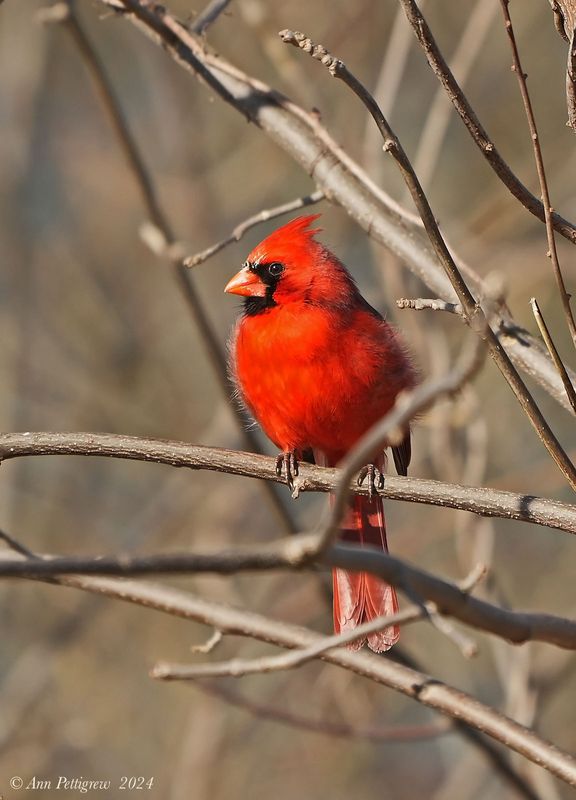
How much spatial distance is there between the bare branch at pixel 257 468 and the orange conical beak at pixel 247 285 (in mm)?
1134

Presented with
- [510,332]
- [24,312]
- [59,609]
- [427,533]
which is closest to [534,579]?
[427,533]

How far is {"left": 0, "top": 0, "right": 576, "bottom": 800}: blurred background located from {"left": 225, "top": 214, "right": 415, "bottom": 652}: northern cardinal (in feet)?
3.23

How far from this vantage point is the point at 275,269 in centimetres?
354

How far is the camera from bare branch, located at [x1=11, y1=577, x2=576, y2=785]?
2.04 meters

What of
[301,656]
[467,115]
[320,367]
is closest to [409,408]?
[301,656]

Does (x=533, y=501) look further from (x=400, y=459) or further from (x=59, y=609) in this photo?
(x=59, y=609)

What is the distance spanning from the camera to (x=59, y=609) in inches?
229

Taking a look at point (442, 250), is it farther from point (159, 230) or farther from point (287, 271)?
point (159, 230)

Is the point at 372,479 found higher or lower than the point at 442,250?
lower

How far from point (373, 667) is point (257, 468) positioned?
1.58ft

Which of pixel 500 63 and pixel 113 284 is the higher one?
pixel 500 63

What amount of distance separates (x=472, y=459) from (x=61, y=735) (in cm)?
239

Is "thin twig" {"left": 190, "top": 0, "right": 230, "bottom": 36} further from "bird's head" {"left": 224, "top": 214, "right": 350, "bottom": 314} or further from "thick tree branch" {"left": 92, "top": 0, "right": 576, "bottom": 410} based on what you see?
"bird's head" {"left": 224, "top": 214, "right": 350, "bottom": 314}

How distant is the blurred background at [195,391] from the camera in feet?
16.7
